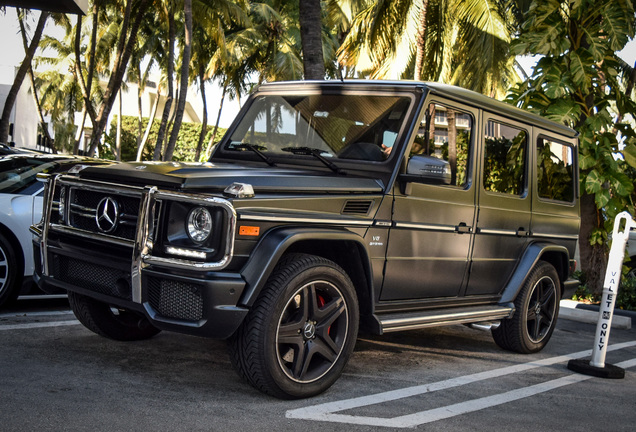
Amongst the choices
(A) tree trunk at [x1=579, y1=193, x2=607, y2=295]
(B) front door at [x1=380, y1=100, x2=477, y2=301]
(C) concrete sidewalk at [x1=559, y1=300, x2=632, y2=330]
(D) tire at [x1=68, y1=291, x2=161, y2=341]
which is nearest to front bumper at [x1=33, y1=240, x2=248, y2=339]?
(D) tire at [x1=68, y1=291, x2=161, y2=341]

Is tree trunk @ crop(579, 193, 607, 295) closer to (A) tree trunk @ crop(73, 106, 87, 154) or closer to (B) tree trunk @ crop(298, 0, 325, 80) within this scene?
(B) tree trunk @ crop(298, 0, 325, 80)

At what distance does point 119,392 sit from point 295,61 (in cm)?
3441

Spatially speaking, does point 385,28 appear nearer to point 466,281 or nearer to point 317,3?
point 317,3

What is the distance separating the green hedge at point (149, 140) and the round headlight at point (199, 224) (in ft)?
154

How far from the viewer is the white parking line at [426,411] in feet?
13.4

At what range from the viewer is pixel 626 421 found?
15.0 ft

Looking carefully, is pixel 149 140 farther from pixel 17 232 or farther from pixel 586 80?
pixel 17 232

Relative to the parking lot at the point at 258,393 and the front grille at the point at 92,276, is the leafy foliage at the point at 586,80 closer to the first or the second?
the parking lot at the point at 258,393

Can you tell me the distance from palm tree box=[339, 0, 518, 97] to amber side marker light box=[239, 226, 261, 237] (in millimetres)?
16571

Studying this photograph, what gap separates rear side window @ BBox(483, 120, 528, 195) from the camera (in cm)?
603

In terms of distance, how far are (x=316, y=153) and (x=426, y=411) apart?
6.26 feet

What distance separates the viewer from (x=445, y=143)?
5.52 metres

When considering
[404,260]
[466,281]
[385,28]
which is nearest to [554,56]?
[466,281]

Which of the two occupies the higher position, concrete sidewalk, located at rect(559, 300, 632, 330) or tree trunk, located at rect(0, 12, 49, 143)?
tree trunk, located at rect(0, 12, 49, 143)
